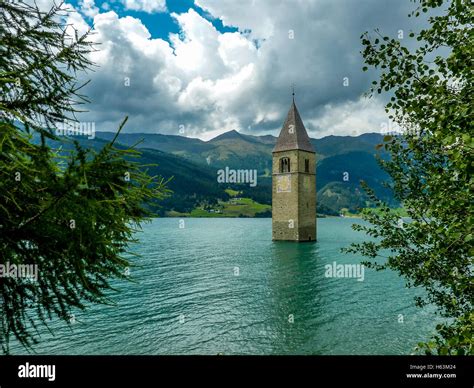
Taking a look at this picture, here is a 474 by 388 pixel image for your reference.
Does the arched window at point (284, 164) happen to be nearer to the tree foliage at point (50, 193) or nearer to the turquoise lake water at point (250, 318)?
the turquoise lake water at point (250, 318)

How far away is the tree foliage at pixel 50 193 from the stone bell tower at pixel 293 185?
58.9 m

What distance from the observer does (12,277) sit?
3900 millimetres

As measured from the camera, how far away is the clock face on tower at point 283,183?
6525cm

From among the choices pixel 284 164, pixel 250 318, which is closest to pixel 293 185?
pixel 284 164

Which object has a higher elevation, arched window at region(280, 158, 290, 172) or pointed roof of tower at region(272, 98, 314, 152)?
pointed roof of tower at region(272, 98, 314, 152)

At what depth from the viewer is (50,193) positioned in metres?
3.61

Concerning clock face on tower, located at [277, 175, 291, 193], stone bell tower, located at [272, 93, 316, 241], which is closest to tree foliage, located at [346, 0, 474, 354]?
stone bell tower, located at [272, 93, 316, 241]

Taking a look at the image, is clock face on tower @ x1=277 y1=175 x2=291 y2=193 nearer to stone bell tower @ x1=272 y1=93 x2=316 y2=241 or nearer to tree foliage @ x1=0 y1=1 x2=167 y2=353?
stone bell tower @ x1=272 y1=93 x2=316 y2=241

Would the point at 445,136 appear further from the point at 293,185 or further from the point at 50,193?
the point at 293,185

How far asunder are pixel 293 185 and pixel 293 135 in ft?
36.7

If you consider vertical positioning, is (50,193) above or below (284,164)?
below

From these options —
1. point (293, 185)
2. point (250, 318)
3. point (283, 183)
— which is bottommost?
point (250, 318)

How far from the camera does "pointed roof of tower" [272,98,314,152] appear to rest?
66562 mm
